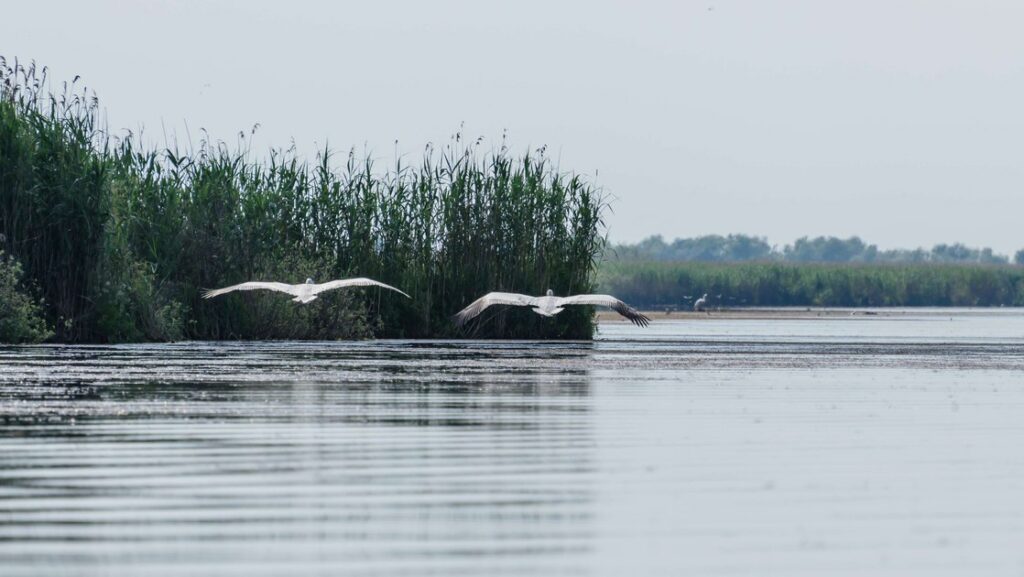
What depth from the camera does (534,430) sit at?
13.4 m

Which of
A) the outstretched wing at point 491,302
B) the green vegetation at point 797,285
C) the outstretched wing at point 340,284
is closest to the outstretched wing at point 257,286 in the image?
the outstretched wing at point 340,284

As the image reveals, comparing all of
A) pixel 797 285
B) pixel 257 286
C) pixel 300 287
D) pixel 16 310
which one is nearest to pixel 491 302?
pixel 300 287

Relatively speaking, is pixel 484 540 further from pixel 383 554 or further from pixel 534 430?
pixel 534 430

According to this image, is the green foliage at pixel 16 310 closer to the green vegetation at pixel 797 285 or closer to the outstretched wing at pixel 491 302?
the outstretched wing at pixel 491 302

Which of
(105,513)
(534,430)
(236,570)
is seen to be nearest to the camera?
(236,570)

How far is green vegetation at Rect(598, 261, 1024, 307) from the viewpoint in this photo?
81.8 m

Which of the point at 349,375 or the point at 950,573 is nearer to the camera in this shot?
the point at 950,573

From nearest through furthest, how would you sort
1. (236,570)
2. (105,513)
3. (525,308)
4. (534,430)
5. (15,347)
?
(236,570), (105,513), (534,430), (15,347), (525,308)

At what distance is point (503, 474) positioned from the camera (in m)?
10.3

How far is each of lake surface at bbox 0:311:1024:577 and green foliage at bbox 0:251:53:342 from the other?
234 inches

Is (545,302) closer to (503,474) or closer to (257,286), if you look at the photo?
(257,286)

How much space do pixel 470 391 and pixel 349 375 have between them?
10.4 ft

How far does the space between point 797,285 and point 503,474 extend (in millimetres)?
75362

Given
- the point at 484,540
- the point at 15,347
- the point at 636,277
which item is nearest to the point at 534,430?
the point at 484,540
